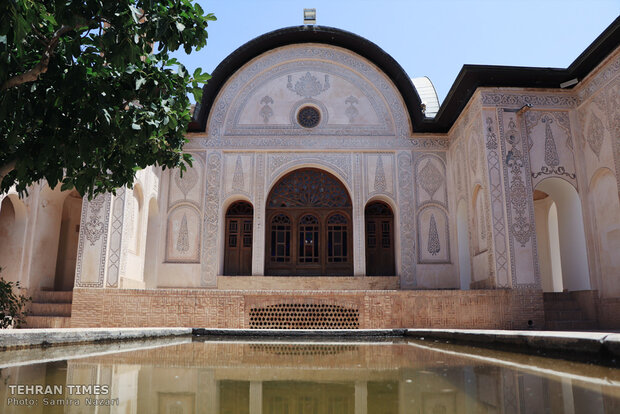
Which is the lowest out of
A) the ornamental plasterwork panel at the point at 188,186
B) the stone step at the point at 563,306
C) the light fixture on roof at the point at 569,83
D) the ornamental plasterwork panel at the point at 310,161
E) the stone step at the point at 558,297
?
the stone step at the point at 563,306

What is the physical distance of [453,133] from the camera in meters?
11.2

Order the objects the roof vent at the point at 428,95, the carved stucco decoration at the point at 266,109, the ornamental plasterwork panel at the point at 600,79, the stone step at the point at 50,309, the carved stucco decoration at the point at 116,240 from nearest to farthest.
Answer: the ornamental plasterwork panel at the point at 600,79 → the stone step at the point at 50,309 → the carved stucco decoration at the point at 116,240 → the carved stucco decoration at the point at 266,109 → the roof vent at the point at 428,95

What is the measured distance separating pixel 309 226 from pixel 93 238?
4952mm

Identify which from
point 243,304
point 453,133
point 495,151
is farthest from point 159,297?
point 453,133

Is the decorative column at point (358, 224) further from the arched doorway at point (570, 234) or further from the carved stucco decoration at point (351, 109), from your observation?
the arched doorway at point (570, 234)

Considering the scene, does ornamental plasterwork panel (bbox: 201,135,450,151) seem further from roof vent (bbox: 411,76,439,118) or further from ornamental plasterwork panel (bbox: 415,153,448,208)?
roof vent (bbox: 411,76,439,118)

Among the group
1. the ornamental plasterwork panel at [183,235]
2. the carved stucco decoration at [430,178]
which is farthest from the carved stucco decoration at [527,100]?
the ornamental plasterwork panel at [183,235]

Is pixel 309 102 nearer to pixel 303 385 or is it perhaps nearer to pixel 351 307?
pixel 351 307

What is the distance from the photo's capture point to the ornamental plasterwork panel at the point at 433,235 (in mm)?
11000

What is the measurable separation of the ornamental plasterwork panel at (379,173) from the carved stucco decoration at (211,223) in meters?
3.60

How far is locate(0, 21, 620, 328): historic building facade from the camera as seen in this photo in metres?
8.32

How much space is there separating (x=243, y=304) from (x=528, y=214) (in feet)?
18.0

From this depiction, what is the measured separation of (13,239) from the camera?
948 cm

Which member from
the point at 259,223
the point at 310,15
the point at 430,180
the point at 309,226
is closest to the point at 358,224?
the point at 309,226
